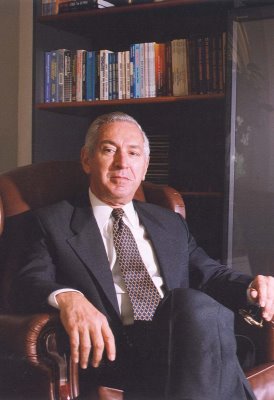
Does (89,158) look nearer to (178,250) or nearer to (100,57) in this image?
(178,250)

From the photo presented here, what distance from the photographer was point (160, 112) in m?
3.16

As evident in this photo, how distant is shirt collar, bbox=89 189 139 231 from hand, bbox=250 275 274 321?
1.65 ft

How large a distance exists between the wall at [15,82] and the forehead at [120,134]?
4.08 ft

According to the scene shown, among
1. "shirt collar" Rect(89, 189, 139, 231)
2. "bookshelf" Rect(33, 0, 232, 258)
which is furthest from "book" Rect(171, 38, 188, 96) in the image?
"shirt collar" Rect(89, 189, 139, 231)

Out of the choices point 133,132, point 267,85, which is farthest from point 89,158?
point 267,85

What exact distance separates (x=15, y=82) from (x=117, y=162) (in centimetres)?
143

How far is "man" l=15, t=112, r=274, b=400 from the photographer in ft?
5.01

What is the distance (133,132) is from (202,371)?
0.90 meters

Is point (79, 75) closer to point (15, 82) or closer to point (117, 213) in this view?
point (15, 82)

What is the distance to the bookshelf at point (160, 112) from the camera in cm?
295

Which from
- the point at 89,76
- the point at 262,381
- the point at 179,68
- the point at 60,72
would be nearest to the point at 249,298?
the point at 262,381

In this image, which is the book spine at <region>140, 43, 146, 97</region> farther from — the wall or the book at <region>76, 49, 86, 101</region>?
the wall

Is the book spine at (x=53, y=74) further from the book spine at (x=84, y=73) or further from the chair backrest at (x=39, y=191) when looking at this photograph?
the chair backrest at (x=39, y=191)

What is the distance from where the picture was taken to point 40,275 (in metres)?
1.82
